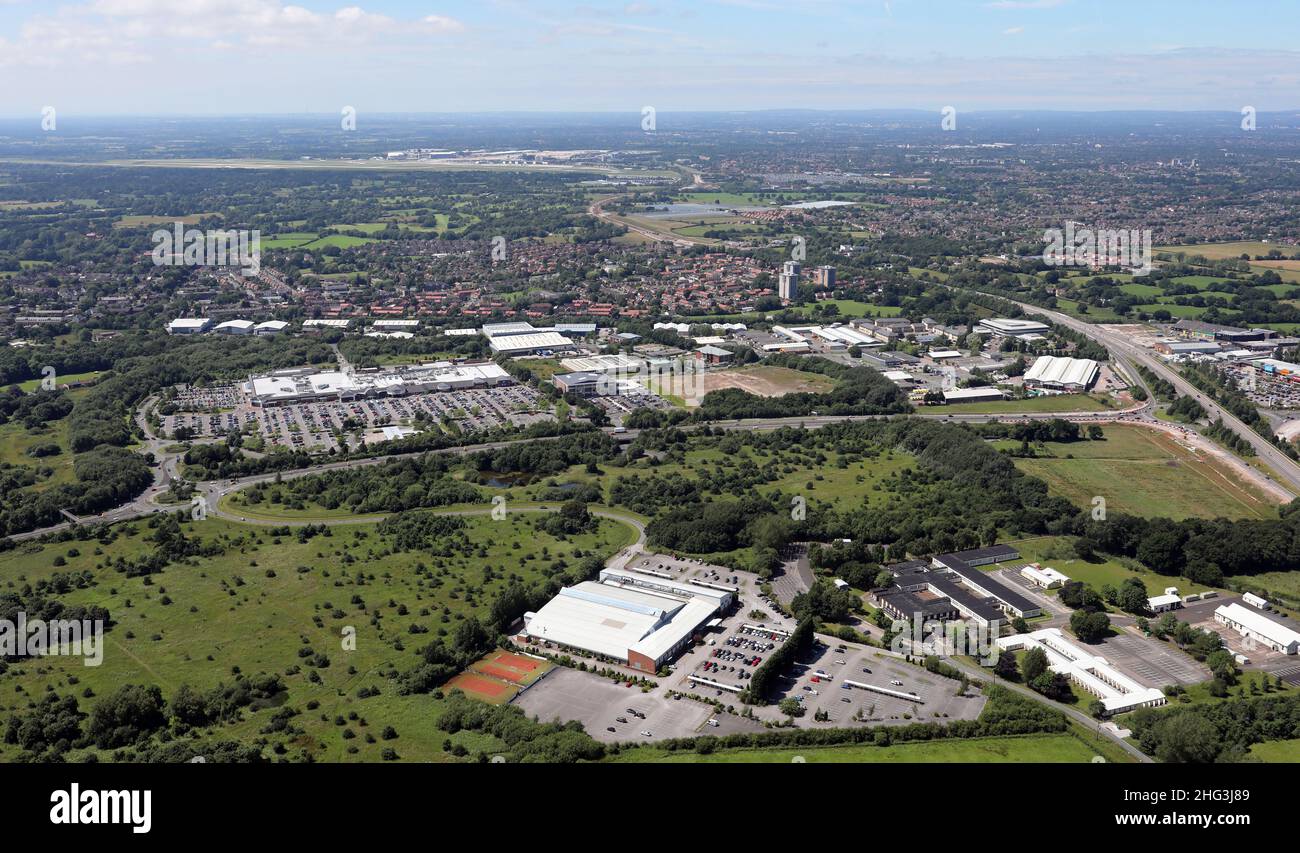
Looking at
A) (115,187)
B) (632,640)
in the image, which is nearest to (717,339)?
(632,640)

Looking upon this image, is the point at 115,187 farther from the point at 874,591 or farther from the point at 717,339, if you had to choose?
the point at 874,591

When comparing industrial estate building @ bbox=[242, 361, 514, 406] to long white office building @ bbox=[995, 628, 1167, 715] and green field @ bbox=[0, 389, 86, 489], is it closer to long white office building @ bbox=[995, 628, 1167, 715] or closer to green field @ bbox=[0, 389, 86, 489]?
green field @ bbox=[0, 389, 86, 489]

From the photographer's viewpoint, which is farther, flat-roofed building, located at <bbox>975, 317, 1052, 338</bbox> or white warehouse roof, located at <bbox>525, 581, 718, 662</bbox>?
flat-roofed building, located at <bbox>975, 317, 1052, 338</bbox>

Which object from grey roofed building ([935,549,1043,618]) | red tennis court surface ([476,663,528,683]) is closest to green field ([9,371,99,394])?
red tennis court surface ([476,663,528,683])

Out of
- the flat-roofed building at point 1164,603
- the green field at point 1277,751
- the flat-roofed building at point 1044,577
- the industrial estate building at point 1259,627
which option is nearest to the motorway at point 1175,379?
the flat-roofed building at point 1164,603

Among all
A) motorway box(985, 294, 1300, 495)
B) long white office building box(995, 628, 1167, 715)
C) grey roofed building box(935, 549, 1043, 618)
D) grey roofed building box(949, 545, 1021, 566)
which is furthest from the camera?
motorway box(985, 294, 1300, 495)

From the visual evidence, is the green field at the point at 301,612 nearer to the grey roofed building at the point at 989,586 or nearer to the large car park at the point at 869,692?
the large car park at the point at 869,692
